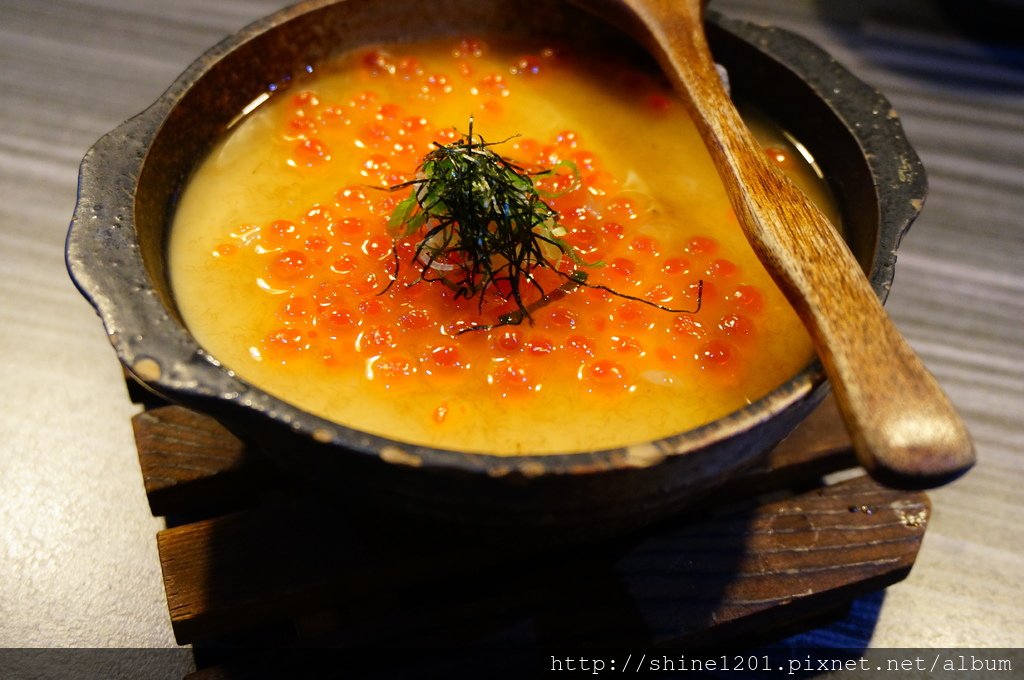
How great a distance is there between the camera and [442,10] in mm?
1823

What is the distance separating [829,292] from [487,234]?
0.50m

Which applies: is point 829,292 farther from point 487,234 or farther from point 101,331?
point 101,331

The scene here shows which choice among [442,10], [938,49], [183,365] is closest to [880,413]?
[183,365]

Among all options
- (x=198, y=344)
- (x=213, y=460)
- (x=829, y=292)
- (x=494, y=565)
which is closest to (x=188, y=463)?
(x=213, y=460)

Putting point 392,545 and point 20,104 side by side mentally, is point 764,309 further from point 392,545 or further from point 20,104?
point 20,104

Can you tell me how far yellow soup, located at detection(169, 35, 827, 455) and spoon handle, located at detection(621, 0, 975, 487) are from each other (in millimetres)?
153

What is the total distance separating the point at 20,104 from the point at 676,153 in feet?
5.83

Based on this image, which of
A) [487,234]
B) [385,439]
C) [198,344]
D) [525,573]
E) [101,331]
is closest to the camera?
[385,439]

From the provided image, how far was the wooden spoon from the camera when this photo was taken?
0.96 metres

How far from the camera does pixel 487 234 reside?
1.32m

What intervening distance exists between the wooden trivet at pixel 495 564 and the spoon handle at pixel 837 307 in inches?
17.3

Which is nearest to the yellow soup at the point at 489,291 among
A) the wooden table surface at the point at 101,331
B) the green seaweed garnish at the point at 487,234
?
the green seaweed garnish at the point at 487,234

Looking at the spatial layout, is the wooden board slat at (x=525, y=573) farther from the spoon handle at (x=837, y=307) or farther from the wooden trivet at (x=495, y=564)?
the spoon handle at (x=837, y=307)

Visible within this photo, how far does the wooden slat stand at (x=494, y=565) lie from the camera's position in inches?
52.1
